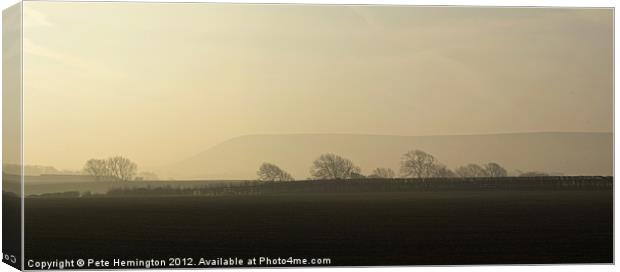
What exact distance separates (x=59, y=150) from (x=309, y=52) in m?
3.92

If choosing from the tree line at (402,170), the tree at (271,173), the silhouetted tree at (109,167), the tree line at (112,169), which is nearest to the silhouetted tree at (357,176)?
the tree line at (402,170)

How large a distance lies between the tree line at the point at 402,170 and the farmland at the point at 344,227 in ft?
0.93

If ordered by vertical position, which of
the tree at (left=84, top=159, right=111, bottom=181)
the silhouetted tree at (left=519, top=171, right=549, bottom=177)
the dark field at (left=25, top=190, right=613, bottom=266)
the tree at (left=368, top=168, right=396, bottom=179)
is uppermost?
the tree at (left=84, top=159, right=111, bottom=181)

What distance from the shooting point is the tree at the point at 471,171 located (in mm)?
20891

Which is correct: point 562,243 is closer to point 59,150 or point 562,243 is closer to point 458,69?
point 458,69

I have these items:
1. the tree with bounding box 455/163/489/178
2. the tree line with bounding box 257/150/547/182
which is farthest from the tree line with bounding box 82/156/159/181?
the tree with bounding box 455/163/489/178

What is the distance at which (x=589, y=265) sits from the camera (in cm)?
2114

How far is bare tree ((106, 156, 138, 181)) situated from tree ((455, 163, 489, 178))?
4.88 m

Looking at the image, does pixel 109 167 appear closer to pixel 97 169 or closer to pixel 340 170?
pixel 97 169

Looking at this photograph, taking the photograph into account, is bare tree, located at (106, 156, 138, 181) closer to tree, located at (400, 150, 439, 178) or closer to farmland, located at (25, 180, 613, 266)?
farmland, located at (25, 180, 613, 266)

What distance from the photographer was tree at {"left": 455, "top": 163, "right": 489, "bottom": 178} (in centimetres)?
2089

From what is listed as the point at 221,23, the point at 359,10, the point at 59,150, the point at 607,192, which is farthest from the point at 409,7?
the point at 59,150

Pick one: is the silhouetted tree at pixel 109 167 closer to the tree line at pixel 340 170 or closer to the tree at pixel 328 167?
the tree line at pixel 340 170

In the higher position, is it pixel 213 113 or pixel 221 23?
pixel 221 23
